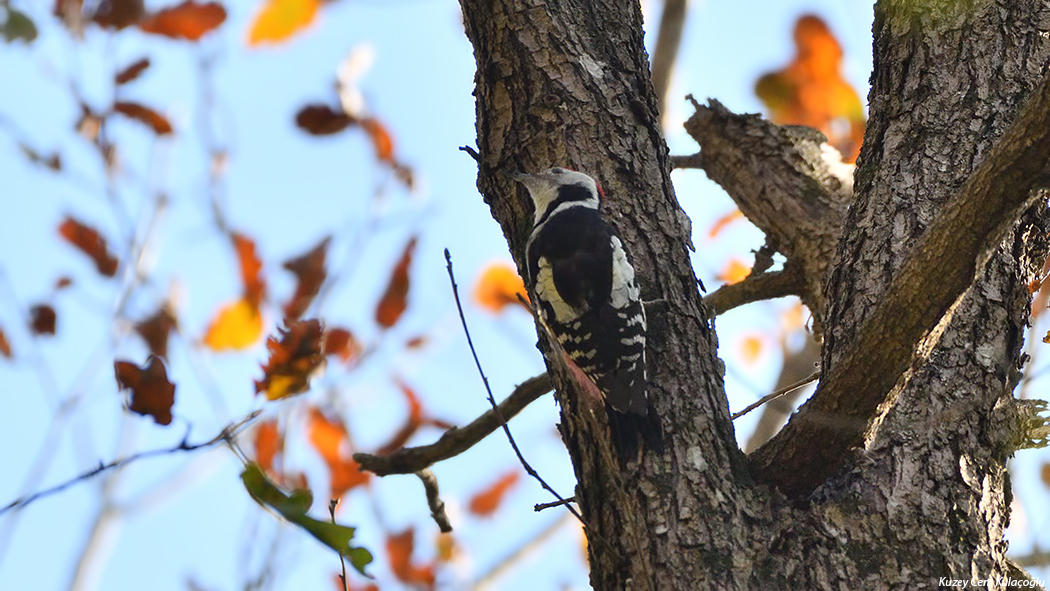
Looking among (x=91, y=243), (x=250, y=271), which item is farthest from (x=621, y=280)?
(x=91, y=243)

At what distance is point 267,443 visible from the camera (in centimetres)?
445

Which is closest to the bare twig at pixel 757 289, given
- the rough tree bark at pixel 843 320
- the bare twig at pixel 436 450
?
the rough tree bark at pixel 843 320

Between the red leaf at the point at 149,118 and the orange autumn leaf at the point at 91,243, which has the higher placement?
the red leaf at the point at 149,118

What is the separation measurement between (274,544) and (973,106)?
2.85 metres

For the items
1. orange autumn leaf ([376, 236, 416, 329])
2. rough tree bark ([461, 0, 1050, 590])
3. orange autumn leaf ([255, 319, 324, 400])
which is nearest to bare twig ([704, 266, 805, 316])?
rough tree bark ([461, 0, 1050, 590])

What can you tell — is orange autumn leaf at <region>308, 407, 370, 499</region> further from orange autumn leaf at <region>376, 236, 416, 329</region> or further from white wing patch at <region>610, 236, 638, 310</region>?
white wing patch at <region>610, 236, 638, 310</region>

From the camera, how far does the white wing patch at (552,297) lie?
3555 millimetres

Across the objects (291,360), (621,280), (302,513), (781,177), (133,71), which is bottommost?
(302,513)

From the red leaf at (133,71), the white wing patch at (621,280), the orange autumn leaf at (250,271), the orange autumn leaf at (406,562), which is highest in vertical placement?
the red leaf at (133,71)

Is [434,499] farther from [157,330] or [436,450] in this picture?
[157,330]

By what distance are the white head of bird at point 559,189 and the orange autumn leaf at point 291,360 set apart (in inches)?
36.3

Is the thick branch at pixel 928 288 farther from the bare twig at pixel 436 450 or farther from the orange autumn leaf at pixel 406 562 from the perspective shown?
the orange autumn leaf at pixel 406 562

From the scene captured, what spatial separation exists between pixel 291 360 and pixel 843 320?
1.75 metres

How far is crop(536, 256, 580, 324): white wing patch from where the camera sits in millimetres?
3555
